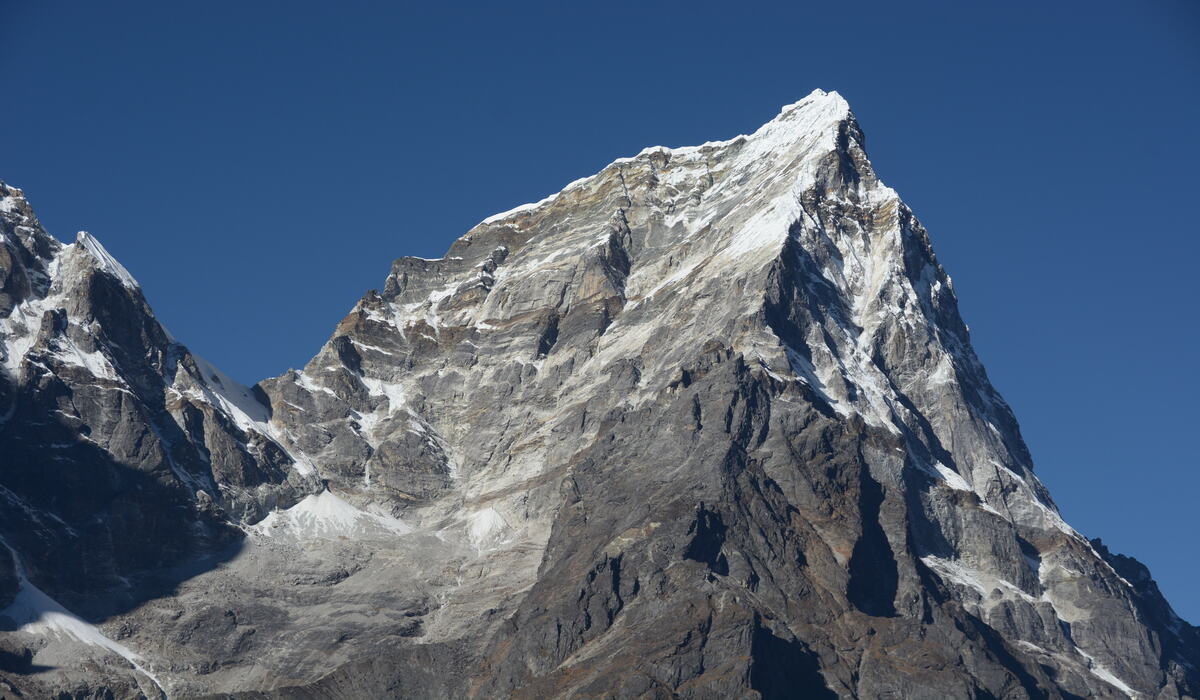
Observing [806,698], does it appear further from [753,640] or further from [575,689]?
[575,689]

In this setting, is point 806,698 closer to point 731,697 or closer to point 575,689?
point 731,697

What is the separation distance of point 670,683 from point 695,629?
777 centimetres

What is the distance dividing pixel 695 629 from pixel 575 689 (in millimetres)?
13509

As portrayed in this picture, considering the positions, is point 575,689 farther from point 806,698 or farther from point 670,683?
point 806,698

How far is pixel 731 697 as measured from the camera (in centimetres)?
19088

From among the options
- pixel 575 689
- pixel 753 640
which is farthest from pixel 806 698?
pixel 575 689

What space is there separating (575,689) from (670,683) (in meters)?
9.99

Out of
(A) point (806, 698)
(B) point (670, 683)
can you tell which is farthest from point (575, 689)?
(A) point (806, 698)

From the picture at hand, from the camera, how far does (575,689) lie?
197375 millimetres

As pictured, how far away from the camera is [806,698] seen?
198250 mm

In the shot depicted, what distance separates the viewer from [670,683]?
636 feet

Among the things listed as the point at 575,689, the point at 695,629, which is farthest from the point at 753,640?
the point at 575,689

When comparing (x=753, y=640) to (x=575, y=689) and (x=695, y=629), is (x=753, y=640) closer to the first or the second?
(x=695, y=629)

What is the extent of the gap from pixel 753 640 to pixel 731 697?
844cm
